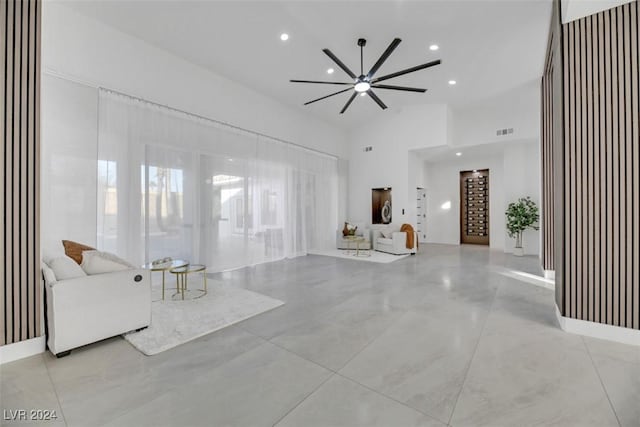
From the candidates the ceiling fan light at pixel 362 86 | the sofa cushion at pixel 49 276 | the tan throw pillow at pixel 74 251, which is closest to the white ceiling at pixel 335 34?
the ceiling fan light at pixel 362 86

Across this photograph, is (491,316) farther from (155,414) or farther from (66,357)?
(66,357)

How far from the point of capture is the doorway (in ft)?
31.0

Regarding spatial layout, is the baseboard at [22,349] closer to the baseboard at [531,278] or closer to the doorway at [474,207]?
the baseboard at [531,278]

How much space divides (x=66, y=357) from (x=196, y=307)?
1.26 metres

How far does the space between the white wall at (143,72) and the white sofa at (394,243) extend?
3.93 m

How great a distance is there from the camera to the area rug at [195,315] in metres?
2.54

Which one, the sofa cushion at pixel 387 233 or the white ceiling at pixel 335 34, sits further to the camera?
the sofa cushion at pixel 387 233

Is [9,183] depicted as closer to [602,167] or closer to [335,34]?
[335,34]

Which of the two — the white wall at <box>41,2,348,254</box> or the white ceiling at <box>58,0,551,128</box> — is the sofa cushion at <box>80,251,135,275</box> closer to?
the white wall at <box>41,2,348,254</box>

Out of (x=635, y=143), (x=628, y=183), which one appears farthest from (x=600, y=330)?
(x=635, y=143)

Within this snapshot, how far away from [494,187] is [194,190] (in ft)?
28.9

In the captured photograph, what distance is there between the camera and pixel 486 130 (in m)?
7.82

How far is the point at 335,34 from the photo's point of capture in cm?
455

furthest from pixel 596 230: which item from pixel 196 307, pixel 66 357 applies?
pixel 66 357
